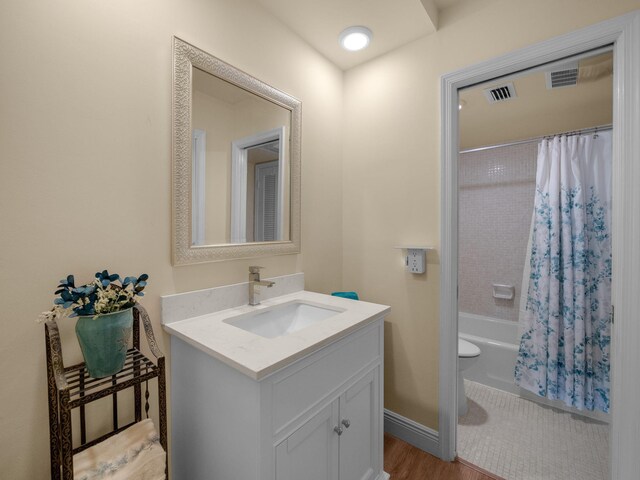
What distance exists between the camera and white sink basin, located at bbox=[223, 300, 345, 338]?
4.45ft

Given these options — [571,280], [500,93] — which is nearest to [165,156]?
[500,93]

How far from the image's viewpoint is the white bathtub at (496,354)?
2.27 metres

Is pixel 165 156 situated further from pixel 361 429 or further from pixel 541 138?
pixel 541 138

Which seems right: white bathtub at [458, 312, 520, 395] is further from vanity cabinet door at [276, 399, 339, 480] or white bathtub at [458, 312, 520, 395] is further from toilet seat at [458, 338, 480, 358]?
vanity cabinet door at [276, 399, 339, 480]

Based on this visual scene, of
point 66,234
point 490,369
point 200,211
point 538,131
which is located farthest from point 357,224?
point 538,131

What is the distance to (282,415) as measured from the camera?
3.01ft

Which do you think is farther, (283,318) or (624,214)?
(283,318)

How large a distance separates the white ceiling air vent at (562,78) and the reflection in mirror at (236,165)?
5.22 feet

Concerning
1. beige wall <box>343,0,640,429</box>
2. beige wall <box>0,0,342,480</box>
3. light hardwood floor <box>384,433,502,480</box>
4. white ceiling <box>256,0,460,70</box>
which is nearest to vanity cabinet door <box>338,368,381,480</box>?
light hardwood floor <box>384,433,502,480</box>

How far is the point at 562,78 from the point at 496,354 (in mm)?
2089

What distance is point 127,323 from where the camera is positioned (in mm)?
873

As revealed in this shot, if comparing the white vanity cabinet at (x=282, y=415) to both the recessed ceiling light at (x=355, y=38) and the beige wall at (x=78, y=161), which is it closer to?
the beige wall at (x=78, y=161)

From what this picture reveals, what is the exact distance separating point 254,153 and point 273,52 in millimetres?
566

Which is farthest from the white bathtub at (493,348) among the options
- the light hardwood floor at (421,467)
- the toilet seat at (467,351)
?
the light hardwood floor at (421,467)
